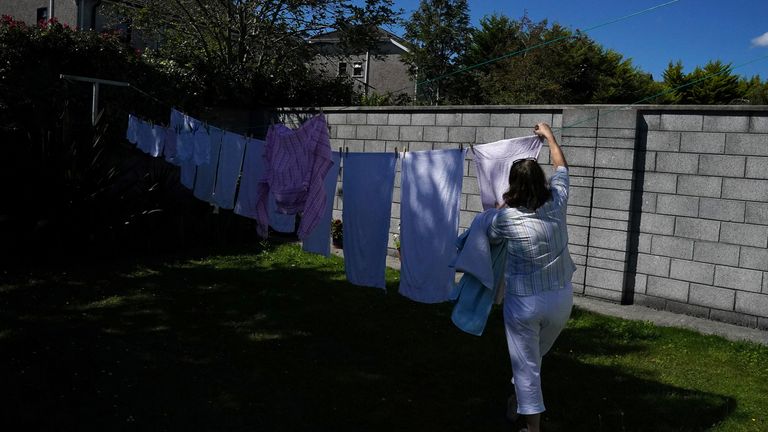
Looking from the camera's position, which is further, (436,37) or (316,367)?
(436,37)

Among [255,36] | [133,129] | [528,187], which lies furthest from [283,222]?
[255,36]

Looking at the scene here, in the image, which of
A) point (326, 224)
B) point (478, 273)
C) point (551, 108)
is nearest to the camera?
point (478, 273)

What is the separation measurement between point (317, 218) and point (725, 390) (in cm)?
324

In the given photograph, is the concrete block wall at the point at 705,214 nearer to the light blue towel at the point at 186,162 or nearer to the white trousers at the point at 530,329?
the white trousers at the point at 530,329

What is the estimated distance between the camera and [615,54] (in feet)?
102

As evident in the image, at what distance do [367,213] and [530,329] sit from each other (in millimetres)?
1675

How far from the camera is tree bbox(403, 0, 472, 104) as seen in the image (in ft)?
100

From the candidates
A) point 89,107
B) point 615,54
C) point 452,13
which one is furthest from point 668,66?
point 89,107

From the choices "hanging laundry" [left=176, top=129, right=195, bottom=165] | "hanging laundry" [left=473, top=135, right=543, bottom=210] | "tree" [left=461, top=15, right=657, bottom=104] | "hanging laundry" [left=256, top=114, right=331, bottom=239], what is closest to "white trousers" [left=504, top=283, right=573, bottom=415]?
"hanging laundry" [left=473, top=135, right=543, bottom=210]

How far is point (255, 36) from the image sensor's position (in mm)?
13547

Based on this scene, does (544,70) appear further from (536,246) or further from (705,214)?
(536,246)

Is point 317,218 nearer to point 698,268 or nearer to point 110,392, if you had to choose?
point 110,392

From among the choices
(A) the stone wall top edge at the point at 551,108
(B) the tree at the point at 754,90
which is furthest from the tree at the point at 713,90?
(A) the stone wall top edge at the point at 551,108

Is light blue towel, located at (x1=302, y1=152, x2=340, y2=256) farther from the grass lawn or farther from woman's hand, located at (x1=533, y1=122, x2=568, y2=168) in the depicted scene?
woman's hand, located at (x1=533, y1=122, x2=568, y2=168)
